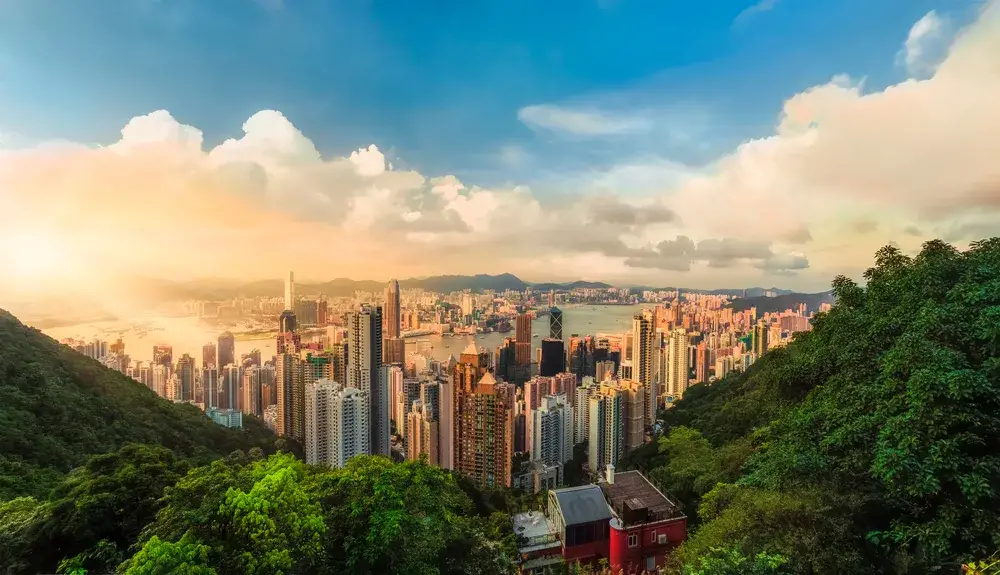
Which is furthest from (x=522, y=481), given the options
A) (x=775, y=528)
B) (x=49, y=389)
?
(x=775, y=528)

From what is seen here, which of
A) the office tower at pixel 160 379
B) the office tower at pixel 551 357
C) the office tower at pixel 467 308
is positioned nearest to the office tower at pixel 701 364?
the office tower at pixel 551 357

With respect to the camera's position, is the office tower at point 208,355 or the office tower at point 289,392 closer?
the office tower at point 289,392

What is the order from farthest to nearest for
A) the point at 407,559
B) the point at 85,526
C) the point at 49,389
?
1. the point at 49,389
2. the point at 85,526
3. the point at 407,559

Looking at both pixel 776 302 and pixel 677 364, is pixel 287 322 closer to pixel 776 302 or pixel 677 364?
pixel 677 364

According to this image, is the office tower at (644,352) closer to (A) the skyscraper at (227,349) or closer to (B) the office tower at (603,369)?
(B) the office tower at (603,369)

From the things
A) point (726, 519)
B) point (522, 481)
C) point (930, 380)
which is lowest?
point (522, 481)

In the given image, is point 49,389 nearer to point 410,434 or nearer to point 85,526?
point 85,526
